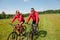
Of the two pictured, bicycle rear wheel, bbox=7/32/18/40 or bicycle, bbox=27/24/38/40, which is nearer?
bicycle rear wheel, bbox=7/32/18/40

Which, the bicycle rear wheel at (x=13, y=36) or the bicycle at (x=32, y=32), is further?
the bicycle at (x=32, y=32)

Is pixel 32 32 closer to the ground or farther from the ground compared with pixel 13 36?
farther from the ground

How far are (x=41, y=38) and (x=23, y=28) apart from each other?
126cm

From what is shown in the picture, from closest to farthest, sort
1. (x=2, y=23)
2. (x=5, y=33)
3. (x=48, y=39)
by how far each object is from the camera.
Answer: (x=48, y=39)
(x=5, y=33)
(x=2, y=23)

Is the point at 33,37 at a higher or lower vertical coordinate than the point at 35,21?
lower

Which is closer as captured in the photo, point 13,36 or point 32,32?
point 13,36

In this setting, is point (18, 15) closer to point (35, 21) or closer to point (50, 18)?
point (35, 21)

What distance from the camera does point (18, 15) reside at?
12742 mm

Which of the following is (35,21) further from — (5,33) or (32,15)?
(5,33)

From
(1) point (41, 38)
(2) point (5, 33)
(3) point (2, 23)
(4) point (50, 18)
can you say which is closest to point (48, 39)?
(1) point (41, 38)

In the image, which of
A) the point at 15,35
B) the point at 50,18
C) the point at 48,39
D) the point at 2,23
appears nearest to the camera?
the point at 15,35

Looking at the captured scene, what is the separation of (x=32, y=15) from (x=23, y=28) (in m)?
0.93

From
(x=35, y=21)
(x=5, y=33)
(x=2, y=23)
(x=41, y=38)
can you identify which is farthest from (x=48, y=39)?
(x=2, y=23)

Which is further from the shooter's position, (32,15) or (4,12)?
(4,12)
